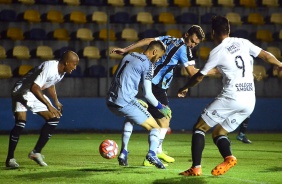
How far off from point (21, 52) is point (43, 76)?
12.3 meters

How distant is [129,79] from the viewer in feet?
35.0

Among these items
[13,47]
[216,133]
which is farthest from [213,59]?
[13,47]

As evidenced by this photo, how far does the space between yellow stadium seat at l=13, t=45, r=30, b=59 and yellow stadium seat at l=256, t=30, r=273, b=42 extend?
846cm

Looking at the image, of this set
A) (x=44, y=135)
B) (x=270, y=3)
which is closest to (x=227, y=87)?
(x=44, y=135)

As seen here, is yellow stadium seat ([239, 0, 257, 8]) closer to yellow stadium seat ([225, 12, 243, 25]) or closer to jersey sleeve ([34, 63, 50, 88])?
yellow stadium seat ([225, 12, 243, 25])

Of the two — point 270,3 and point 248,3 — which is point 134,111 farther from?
point 270,3

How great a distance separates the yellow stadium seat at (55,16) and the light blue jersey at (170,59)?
1227 centimetres

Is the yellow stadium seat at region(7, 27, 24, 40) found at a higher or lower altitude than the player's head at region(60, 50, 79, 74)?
lower

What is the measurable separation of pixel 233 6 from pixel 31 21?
7611 mm

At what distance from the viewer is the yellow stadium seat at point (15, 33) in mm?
23328

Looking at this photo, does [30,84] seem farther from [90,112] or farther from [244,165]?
[90,112]

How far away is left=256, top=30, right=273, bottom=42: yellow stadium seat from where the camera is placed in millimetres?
25386

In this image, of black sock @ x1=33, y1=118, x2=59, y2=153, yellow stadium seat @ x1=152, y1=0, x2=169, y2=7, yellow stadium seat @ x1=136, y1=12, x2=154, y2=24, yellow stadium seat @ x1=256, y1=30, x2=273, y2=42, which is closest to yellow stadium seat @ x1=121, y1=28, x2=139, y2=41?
yellow stadium seat @ x1=136, y1=12, x2=154, y2=24

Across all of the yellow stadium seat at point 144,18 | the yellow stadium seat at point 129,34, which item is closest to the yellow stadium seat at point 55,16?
the yellow stadium seat at point 129,34
